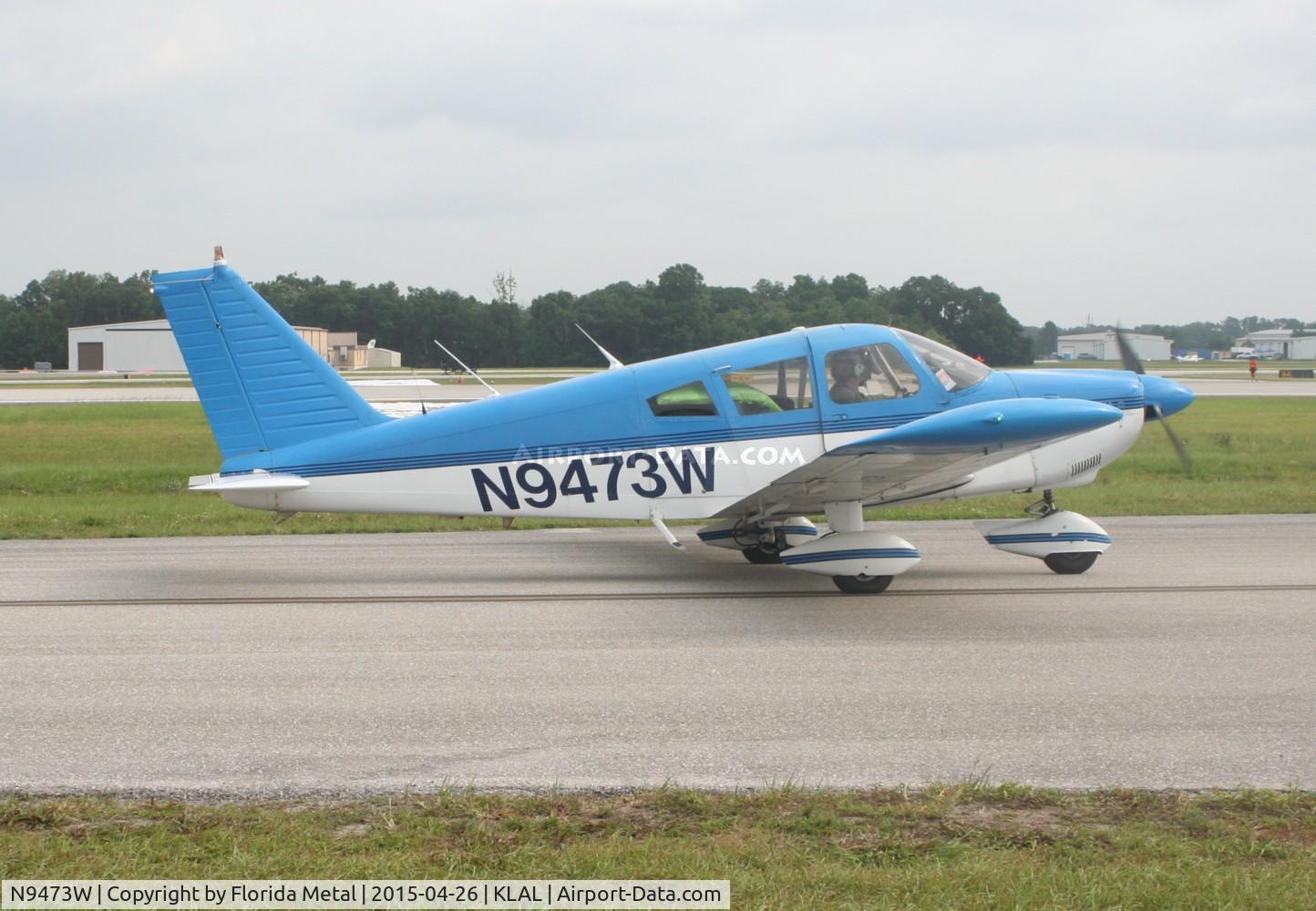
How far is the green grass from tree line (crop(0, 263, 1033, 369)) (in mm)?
4054

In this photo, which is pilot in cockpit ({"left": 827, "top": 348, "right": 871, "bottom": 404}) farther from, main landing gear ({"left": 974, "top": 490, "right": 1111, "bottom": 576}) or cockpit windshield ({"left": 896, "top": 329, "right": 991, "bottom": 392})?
main landing gear ({"left": 974, "top": 490, "right": 1111, "bottom": 576})

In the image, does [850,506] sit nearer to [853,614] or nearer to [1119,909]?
[853,614]

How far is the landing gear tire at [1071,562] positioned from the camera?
10703 mm

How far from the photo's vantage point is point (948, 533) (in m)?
13.8

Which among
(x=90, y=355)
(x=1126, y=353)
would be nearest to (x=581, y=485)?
(x=1126, y=353)

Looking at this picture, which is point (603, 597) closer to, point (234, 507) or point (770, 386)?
point (770, 386)

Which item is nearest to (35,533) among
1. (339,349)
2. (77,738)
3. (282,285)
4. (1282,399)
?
(77,738)

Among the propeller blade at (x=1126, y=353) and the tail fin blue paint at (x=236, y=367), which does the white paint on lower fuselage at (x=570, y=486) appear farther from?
the propeller blade at (x=1126, y=353)

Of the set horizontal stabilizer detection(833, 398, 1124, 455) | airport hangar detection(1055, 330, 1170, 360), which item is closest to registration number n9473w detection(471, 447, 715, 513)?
horizontal stabilizer detection(833, 398, 1124, 455)

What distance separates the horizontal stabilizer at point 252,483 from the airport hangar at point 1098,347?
92.6 metres

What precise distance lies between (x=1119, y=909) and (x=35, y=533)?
1341cm
